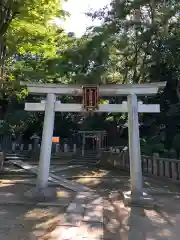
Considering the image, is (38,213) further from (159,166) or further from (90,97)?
(159,166)

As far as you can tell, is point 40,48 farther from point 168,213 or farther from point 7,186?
point 168,213

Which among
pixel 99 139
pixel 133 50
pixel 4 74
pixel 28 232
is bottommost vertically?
pixel 28 232

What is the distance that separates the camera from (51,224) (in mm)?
4988

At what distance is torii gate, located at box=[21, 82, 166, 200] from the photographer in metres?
7.29

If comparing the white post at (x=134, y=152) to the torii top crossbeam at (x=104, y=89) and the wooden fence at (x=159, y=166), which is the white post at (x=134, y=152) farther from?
the wooden fence at (x=159, y=166)

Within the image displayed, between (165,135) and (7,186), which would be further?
(165,135)

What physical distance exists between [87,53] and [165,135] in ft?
23.7

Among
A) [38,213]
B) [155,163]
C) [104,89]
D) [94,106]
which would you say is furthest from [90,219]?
[155,163]

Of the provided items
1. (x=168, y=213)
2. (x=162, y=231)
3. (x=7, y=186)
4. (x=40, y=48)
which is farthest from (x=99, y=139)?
(x=162, y=231)

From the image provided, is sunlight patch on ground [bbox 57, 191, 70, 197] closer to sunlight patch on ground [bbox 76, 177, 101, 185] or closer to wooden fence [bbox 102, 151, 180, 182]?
sunlight patch on ground [bbox 76, 177, 101, 185]

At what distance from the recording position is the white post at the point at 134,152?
7.00m

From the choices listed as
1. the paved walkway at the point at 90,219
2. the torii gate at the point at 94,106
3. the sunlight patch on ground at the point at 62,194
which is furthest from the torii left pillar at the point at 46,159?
the paved walkway at the point at 90,219

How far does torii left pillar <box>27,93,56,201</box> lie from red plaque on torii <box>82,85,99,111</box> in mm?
1028

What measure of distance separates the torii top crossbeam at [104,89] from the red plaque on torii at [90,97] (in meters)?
0.21
